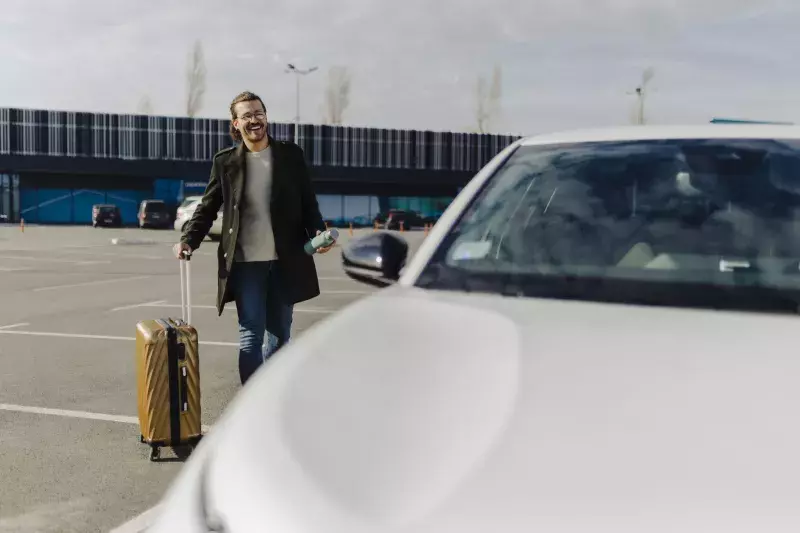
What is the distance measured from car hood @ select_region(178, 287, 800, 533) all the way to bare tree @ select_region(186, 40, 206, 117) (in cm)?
7909

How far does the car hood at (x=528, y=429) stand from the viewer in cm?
132

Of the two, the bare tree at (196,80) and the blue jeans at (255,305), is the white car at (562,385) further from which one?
the bare tree at (196,80)

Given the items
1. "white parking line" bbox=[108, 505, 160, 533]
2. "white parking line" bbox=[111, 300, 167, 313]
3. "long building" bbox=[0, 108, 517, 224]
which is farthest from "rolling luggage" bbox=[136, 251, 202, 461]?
"long building" bbox=[0, 108, 517, 224]

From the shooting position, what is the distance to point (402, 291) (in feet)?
8.02

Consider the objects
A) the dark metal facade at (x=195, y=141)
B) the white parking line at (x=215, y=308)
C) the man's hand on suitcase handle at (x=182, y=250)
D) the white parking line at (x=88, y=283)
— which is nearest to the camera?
the man's hand on suitcase handle at (x=182, y=250)

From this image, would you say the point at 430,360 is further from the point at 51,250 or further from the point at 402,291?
the point at 51,250

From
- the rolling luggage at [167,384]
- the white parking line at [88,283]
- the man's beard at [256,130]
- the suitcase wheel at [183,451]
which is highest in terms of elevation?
the man's beard at [256,130]

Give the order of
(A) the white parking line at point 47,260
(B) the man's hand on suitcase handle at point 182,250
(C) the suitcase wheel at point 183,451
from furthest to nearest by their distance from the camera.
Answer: (A) the white parking line at point 47,260, (B) the man's hand on suitcase handle at point 182,250, (C) the suitcase wheel at point 183,451

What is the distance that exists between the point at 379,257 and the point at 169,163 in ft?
230

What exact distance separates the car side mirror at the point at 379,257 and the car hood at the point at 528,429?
2.79 feet

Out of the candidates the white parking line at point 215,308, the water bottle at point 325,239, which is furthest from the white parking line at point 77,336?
the water bottle at point 325,239

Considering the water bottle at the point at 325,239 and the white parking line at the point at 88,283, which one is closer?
the water bottle at the point at 325,239

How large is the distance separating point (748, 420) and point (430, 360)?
64 cm

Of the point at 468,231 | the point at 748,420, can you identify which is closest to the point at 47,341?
the point at 468,231
